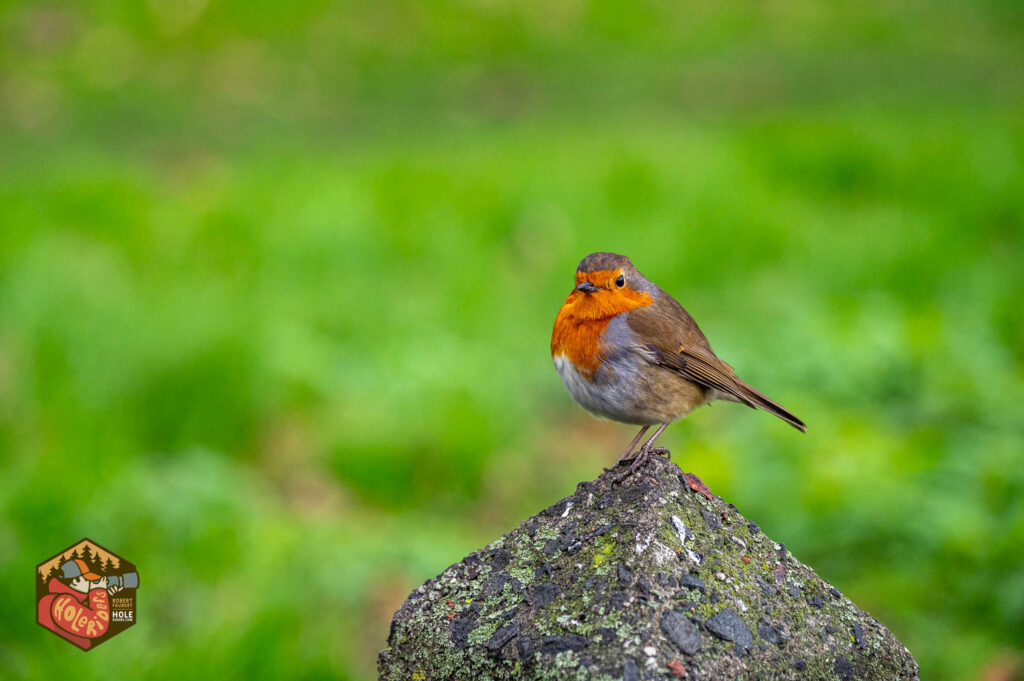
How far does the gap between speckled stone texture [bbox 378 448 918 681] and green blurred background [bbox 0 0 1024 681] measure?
1427mm

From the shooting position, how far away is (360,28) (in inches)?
480

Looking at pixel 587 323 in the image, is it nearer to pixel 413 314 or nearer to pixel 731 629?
pixel 731 629

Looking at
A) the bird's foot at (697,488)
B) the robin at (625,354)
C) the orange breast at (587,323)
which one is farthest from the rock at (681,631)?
the orange breast at (587,323)

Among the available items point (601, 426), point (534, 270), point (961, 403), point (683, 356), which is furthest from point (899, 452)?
point (534, 270)

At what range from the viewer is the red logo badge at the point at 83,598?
3117 millimetres

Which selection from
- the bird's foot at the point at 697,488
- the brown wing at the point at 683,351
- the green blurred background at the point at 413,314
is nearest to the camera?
the bird's foot at the point at 697,488

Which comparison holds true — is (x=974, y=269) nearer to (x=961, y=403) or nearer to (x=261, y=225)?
(x=961, y=403)

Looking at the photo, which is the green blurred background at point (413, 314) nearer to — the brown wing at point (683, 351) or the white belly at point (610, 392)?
the white belly at point (610, 392)

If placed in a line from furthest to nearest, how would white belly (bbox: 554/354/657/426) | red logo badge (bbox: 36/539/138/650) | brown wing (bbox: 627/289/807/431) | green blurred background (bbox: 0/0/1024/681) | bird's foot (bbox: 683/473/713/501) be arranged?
green blurred background (bbox: 0/0/1024/681) < red logo badge (bbox: 36/539/138/650) < brown wing (bbox: 627/289/807/431) < white belly (bbox: 554/354/657/426) < bird's foot (bbox: 683/473/713/501)

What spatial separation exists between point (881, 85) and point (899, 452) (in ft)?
27.5

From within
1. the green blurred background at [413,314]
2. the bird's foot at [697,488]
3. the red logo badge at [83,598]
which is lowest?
the bird's foot at [697,488]

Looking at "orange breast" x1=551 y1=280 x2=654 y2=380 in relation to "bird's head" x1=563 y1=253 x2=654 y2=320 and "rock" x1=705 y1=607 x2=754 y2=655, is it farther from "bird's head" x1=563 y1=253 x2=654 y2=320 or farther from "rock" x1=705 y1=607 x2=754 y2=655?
"rock" x1=705 y1=607 x2=754 y2=655

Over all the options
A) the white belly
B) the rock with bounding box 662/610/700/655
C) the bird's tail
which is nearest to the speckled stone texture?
the rock with bounding box 662/610/700/655

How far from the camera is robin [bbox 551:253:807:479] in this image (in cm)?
281
